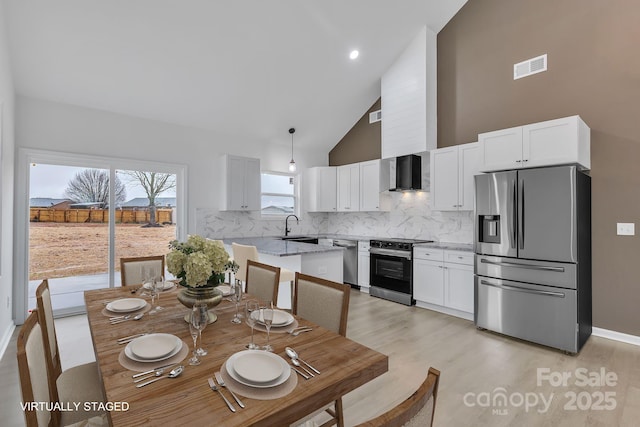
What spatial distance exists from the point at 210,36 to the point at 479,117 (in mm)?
3683

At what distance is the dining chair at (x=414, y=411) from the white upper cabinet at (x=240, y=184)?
4773 mm

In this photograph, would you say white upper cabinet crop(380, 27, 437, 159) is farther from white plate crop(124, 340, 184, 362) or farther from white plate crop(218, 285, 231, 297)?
white plate crop(124, 340, 184, 362)

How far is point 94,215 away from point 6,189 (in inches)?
43.0

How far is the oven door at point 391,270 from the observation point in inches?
182

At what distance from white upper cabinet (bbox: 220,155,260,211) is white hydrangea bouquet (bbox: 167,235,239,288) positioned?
139 inches

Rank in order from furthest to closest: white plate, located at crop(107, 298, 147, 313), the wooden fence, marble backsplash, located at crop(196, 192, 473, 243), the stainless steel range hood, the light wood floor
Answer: the stainless steel range hood → marble backsplash, located at crop(196, 192, 473, 243) → the wooden fence → the light wood floor → white plate, located at crop(107, 298, 147, 313)

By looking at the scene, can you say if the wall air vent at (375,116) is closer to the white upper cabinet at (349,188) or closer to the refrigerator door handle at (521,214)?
the white upper cabinet at (349,188)

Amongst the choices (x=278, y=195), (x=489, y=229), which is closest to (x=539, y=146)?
(x=489, y=229)

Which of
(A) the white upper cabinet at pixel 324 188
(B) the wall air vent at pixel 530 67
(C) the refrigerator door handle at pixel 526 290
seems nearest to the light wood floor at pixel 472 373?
(C) the refrigerator door handle at pixel 526 290

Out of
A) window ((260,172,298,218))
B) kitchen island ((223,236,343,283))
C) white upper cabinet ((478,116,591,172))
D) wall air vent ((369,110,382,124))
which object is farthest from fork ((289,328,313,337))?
wall air vent ((369,110,382,124))

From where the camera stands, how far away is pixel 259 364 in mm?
1201

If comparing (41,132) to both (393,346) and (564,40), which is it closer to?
(393,346)

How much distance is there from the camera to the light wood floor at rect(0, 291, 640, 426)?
2.13 metres

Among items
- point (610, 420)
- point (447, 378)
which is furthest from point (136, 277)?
point (610, 420)
